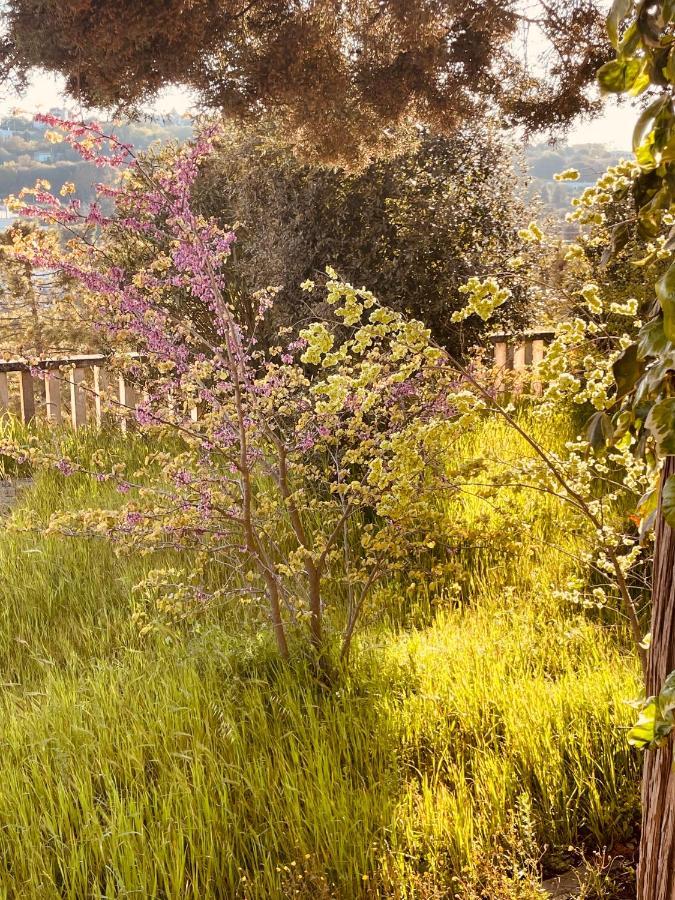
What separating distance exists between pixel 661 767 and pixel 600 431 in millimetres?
646

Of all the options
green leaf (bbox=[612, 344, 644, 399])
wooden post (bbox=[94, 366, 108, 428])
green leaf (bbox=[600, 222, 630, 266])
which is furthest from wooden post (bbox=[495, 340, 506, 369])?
green leaf (bbox=[612, 344, 644, 399])

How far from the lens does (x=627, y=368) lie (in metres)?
1.15

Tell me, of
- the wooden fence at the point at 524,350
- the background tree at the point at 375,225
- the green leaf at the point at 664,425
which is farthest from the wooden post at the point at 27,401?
the green leaf at the point at 664,425

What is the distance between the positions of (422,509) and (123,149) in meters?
1.58

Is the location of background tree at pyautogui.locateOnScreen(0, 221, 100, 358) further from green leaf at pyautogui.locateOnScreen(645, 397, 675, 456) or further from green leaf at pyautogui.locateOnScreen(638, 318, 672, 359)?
green leaf at pyautogui.locateOnScreen(645, 397, 675, 456)

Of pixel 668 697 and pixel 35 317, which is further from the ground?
pixel 35 317

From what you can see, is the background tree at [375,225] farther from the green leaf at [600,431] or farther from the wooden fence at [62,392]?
the green leaf at [600,431]

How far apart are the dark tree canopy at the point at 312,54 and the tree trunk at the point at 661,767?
2549 millimetres

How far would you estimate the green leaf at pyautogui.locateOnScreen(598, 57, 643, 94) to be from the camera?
0.93 m

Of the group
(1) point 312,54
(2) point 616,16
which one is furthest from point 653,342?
(1) point 312,54

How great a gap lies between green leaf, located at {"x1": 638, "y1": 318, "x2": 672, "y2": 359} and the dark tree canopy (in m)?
2.55

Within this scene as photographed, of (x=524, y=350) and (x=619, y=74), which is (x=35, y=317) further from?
(x=619, y=74)

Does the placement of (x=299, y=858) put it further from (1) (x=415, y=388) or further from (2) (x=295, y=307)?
(2) (x=295, y=307)

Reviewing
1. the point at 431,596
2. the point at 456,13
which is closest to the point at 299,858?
the point at 431,596
